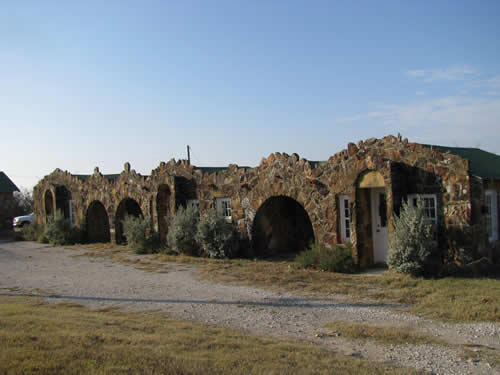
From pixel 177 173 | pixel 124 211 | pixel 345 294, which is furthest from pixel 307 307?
pixel 124 211

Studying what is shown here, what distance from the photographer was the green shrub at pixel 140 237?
18516mm

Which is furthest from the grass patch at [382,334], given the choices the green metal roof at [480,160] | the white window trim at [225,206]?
the white window trim at [225,206]

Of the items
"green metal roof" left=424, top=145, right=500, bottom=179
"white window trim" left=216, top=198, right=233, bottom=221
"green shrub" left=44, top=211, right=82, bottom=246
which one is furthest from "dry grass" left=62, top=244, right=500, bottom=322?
"green shrub" left=44, top=211, right=82, bottom=246

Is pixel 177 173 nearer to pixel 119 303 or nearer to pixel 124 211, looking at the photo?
pixel 124 211

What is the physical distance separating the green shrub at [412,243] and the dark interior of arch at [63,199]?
19.5 m

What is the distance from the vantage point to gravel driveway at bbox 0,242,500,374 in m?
6.23

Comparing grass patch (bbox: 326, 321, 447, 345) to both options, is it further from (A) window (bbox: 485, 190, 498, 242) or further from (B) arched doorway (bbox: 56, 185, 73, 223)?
(B) arched doorway (bbox: 56, 185, 73, 223)

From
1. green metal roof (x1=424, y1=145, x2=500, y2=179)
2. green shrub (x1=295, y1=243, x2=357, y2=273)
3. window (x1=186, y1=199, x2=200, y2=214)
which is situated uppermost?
green metal roof (x1=424, y1=145, x2=500, y2=179)

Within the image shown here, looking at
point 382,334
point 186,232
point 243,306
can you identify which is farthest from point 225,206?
point 382,334

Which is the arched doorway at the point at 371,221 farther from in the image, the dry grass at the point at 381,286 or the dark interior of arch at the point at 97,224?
the dark interior of arch at the point at 97,224

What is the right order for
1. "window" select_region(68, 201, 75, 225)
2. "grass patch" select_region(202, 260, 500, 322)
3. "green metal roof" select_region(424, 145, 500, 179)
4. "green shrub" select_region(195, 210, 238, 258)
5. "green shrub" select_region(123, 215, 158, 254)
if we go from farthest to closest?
"window" select_region(68, 201, 75, 225)
"green shrub" select_region(123, 215, 158, 254)
"green shrub" select_region(195, 210, 238, 258)
"green metal roof" select_region(424, 145, 500, 179)
"grass patch" select_region(202, 260, 500, 322)

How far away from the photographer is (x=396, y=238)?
10828mm

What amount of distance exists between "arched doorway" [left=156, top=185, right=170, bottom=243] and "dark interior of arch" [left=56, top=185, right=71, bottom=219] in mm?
8596

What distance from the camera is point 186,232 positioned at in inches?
655
